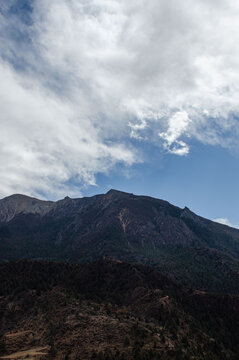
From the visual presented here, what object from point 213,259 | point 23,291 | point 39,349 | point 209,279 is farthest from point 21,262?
point 213,259

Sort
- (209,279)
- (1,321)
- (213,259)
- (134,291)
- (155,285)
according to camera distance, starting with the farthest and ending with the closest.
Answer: (213,259), (209,279), (155,285), (134,291), (1,321)

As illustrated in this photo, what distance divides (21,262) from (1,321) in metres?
41.8

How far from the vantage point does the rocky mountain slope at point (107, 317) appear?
1699 inches

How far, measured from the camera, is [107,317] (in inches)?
2119

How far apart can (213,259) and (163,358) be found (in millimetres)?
136910

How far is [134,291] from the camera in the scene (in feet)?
270

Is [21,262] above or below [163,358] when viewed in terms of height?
above

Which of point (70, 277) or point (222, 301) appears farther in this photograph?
point (70, 277)

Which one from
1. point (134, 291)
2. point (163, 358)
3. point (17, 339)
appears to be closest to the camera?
point (163, 358)

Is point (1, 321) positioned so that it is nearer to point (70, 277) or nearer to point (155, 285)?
point (70, 277)

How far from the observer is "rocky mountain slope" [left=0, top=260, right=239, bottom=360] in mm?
43156

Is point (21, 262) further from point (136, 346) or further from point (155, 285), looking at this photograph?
point (136, 346)

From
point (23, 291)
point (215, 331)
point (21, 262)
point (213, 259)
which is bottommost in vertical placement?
point (215, 331)

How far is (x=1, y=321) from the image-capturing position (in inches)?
2327
